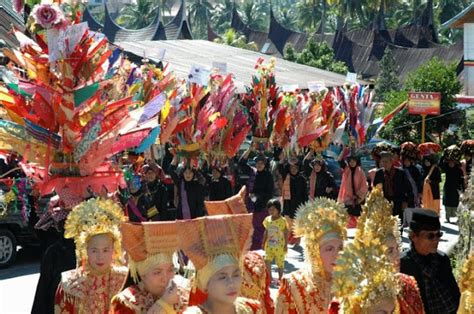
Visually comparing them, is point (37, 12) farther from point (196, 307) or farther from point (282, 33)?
point (282, 33)

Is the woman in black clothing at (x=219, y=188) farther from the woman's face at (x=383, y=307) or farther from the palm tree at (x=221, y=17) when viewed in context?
the palm tree at (x=221, y=17)

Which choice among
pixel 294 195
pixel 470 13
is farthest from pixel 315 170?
pixel 470 13

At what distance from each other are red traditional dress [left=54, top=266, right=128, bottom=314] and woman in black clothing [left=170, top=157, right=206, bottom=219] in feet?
22.8

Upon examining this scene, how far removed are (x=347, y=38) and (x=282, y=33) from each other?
6.27 meters

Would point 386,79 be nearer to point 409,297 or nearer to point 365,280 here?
point 409,297

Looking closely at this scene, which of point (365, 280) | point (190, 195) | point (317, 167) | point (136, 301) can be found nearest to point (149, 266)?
point (136, 301)

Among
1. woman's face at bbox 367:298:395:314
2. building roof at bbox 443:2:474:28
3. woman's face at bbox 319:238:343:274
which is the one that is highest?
building roof at bbox 443:2:474:28

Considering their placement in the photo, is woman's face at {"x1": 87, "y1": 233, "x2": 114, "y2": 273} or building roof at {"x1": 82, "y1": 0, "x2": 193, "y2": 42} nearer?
woman's face at {"x1": 87, "y1": 233, "x2": 114, "y2": 273}

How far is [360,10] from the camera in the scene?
77438 mm

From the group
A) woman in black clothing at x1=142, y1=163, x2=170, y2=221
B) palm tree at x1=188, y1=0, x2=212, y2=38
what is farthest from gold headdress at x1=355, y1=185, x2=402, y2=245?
palm tree at x1=188, y1=0, x2=212, y2=38

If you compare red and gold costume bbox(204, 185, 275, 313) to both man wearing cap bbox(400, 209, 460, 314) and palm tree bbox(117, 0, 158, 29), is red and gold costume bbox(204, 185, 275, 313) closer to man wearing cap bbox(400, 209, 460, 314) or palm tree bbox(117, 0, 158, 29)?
man wearing cap bbox(400, 209, 460, 314)

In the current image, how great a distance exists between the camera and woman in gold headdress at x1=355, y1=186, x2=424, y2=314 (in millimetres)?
6123

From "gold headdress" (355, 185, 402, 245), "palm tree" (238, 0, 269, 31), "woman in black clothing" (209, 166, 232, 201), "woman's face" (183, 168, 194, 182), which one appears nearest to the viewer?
"gold headdress" (355, 185, 402, 245)

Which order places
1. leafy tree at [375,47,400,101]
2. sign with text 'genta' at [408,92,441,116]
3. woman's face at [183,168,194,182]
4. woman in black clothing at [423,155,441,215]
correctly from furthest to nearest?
leafy tree at [375,47,400,101] < sign with text 'genta' at [408,92,441,116] < woman in black clothing at [423,155,441,215] < woman's face at [183,168,194,182]
